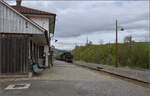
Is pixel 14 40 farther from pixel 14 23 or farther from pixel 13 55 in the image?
pixel 14 23

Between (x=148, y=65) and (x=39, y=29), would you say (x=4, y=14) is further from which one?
(x=148, y=65)

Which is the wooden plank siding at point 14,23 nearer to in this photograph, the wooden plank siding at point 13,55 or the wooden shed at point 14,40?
the wooden shed at point 14,40

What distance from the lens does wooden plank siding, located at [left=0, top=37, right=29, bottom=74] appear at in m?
12.1

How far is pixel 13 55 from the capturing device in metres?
12.2

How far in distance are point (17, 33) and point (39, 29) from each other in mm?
1546

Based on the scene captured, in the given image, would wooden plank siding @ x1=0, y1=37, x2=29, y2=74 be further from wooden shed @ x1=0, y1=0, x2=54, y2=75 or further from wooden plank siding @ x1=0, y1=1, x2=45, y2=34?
wooden plank siding @ x1=0, y1=1, x2=45, y2=34

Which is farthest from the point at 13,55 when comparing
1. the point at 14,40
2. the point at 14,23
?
the point at 14,23

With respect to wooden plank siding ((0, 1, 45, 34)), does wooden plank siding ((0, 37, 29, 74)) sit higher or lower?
lower

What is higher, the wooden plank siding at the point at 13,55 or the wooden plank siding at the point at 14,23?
the wooden plank siding at the point at 14,23

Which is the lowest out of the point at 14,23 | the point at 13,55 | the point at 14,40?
the point at 13,55

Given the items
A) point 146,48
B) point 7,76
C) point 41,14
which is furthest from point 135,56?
point 7,76

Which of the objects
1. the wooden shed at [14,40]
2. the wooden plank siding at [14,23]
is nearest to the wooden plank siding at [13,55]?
the wooden shed at [14,40]

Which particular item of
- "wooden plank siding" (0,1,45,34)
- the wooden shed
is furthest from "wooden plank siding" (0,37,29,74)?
"wooden plank siding" (0,1,45,34)

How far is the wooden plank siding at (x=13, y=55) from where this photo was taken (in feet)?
39.6
